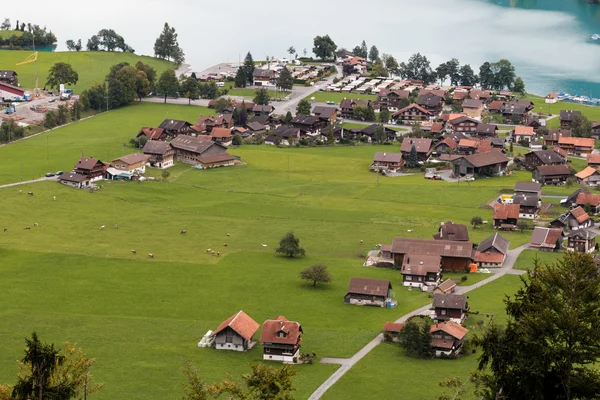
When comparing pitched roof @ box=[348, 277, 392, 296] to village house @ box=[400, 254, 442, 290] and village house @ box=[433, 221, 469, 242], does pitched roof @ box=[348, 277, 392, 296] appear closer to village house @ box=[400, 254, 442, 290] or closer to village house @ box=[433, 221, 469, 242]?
village house @ box=[400, 254, 442, 290]

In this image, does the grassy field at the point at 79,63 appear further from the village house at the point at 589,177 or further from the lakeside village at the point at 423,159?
the village house at the point at 589,177

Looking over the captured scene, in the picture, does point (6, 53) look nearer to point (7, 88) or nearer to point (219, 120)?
point (7, 88)

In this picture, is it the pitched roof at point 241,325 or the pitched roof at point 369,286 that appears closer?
the pitched roof at point 241,325

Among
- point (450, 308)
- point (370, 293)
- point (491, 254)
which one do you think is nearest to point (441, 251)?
point (491, 254)

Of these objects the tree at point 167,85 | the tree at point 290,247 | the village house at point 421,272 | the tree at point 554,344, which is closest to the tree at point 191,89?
the tree at point 167,85

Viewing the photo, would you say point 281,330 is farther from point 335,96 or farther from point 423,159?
point 335,96

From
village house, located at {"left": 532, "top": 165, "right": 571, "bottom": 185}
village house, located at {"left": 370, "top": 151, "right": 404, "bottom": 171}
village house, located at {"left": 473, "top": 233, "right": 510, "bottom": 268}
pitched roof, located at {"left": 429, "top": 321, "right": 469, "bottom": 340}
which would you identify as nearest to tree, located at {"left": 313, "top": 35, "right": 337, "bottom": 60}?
village house, located at {"left": 370, "top": 151, "right": 404, "bottom": 171}
